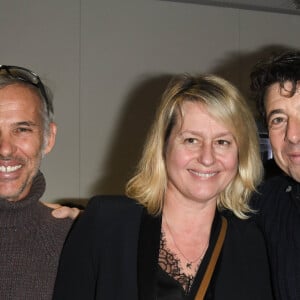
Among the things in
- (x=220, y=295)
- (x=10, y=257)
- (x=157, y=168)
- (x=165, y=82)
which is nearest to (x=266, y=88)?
(x=157, y=168)

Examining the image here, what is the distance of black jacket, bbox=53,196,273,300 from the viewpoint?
166 cm

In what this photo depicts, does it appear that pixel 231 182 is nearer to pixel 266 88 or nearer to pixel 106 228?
pixel 266 88

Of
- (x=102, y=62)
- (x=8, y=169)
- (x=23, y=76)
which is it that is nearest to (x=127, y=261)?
(x=8, y=169)

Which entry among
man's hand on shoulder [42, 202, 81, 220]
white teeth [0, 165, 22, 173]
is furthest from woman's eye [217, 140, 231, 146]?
white teeth [0, 165, 22, 173]

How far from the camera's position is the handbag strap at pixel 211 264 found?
5.45 ft

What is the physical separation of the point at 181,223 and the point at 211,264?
0.22m

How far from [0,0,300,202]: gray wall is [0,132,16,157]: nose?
80.3 inches

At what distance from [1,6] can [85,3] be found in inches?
28.2

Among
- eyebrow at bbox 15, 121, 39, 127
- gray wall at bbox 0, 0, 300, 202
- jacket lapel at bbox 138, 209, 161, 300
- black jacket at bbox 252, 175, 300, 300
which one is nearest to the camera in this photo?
jacket lapel at bbox 138, 209, 161, 300

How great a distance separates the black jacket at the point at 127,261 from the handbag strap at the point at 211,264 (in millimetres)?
18

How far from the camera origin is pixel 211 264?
1745mm

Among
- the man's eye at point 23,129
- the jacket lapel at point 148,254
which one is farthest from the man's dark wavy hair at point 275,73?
the man's eye at point 23,129

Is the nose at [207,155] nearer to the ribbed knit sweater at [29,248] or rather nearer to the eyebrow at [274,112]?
the eyebrow at [274,112]

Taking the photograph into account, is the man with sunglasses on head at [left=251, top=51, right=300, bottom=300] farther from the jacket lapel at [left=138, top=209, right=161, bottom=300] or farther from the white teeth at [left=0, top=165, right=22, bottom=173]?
the white teeth at [left=0, top=165, right=22, bottom=173]
